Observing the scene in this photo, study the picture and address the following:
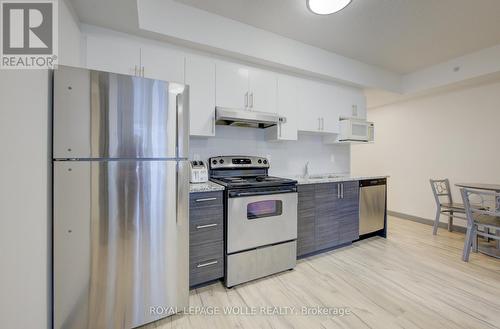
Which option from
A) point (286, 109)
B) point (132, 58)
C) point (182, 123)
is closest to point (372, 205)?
point (286, 109)

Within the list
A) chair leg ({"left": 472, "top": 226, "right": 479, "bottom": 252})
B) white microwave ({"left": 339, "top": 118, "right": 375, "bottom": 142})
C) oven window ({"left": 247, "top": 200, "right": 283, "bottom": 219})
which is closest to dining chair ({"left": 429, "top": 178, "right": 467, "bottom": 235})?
chair leg ({"left": 472, "top": 226, "right": 479, "bottom": 252})

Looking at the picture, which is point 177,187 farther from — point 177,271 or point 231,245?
point 231,245

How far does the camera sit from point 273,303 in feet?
5.83

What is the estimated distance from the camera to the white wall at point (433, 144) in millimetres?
3234

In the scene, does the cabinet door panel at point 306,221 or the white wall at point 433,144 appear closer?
the cabinet door panel at point 306,221

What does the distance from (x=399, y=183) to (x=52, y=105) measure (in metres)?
5.36

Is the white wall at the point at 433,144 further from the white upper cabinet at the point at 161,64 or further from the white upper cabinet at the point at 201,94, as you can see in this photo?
the white upper cabinet at the point at 161,64

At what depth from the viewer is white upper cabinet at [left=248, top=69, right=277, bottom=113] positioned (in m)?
2.50

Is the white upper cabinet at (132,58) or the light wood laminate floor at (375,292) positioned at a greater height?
the white upper cabinet at (132,58)

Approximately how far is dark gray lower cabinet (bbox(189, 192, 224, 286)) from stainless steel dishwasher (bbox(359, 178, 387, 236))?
212 centimetres

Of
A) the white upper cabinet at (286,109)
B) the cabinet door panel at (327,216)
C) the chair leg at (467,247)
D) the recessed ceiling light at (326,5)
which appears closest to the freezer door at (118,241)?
the white upper cabinet at (286,109)

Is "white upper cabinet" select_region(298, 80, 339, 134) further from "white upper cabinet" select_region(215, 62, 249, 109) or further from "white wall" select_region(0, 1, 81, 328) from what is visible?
"white wall" select_region(0, 1, 81, 328)

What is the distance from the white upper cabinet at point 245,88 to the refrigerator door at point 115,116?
842 millimetres

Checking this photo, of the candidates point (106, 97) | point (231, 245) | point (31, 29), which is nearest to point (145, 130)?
point (106, 97)
